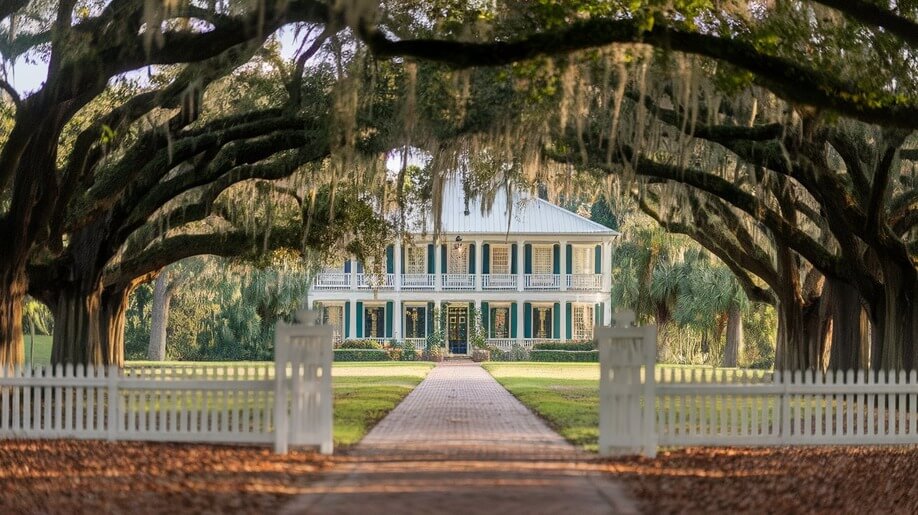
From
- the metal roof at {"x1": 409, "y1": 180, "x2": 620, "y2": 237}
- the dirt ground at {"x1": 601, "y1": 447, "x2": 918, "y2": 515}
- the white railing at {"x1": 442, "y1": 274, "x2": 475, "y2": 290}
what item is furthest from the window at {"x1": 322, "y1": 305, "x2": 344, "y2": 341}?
the dirt ground at {"x1": 601, "y1": 447, "x2": 918, "y2": 515}

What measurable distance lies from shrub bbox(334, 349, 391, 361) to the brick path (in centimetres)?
3373

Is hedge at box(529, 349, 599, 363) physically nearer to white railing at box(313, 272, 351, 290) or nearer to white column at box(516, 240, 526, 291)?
white column at box(516, 240, 526, 291)

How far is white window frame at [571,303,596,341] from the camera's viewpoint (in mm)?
54656

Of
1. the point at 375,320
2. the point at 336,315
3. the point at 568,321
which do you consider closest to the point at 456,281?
the point at 375,320

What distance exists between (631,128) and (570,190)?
499cm

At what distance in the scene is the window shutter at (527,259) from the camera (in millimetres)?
55188

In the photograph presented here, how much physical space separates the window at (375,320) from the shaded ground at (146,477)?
4142 centimetres

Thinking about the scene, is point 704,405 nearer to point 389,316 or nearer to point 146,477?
point 146,477

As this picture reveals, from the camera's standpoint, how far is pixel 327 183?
24.8 metres

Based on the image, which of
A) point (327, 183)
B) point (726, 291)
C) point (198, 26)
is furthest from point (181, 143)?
point (726, 291)

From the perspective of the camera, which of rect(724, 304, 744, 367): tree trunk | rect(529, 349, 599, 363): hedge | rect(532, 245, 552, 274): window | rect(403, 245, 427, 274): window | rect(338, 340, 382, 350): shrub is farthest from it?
rect(532, 245, 552, 274): window

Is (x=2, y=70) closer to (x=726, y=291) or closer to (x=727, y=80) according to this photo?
(x=727, y=80)

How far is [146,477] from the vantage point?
10266 millimetres

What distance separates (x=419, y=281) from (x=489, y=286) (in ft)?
10.2
